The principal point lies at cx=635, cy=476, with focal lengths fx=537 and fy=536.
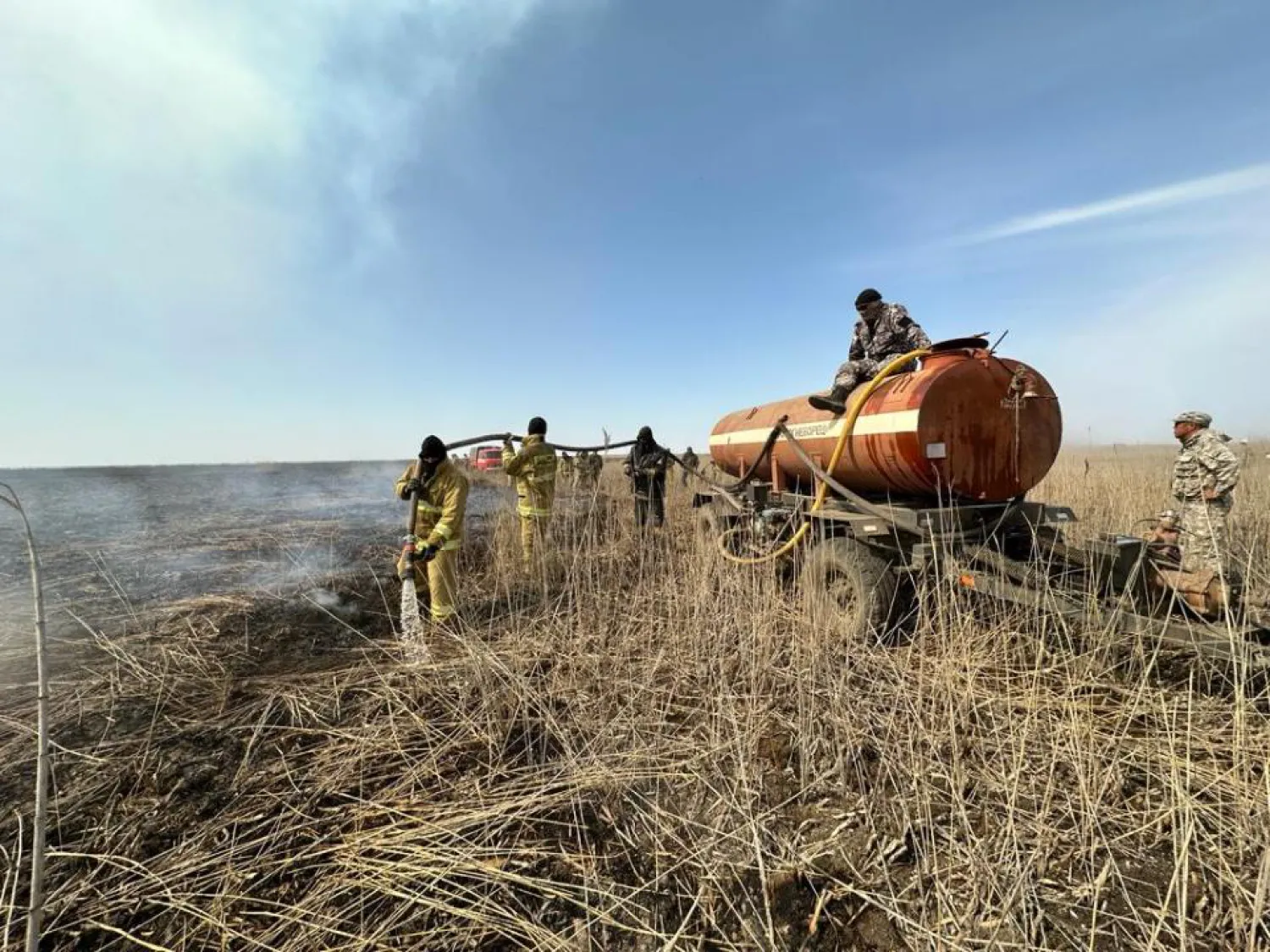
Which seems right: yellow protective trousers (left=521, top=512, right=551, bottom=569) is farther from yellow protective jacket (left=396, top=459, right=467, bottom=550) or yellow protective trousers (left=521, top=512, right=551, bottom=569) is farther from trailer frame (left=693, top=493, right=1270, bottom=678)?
trailer frame (left=693, top=493, right=1270, bottom=678)

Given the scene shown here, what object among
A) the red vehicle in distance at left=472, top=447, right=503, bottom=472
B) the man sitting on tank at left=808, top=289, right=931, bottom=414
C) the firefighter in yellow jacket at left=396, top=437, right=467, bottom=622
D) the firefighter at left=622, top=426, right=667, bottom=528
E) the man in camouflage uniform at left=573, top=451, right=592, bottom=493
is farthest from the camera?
the red vehicle in distance at left=472, top=447, right=503, bottom=472

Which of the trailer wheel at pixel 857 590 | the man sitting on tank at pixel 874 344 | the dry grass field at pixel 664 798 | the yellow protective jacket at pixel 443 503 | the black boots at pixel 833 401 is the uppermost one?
the man sitting on tank at pixel 874 344

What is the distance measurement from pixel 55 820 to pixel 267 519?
12.5 metres

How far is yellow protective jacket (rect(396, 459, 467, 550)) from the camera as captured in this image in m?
4.89

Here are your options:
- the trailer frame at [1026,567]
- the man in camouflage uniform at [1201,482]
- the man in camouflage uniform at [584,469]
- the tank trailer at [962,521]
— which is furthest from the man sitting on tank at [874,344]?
the man in camouflage uniform at [584,469]

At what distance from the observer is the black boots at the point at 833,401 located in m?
4.96

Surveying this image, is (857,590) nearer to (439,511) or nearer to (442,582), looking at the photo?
(442,582)

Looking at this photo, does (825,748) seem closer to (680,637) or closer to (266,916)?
(680,637)

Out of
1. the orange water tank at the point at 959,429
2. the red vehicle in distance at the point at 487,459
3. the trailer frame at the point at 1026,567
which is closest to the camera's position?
the trailer frame at the point at 1026,567

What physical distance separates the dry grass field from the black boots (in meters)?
1.96

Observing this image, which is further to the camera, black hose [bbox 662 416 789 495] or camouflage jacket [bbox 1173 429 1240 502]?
black hose [bbox 662 416 789 495]

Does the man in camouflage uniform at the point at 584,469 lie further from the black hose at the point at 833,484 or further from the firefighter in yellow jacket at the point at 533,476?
the black hose at the point at 833,484

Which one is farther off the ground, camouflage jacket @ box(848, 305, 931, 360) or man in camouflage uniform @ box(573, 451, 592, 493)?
camouflage jacket @ box(848, 305, 931, 360)

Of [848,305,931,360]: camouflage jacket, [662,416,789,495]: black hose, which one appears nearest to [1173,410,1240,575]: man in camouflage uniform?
[848,305,931,360]: camouflage jacket
